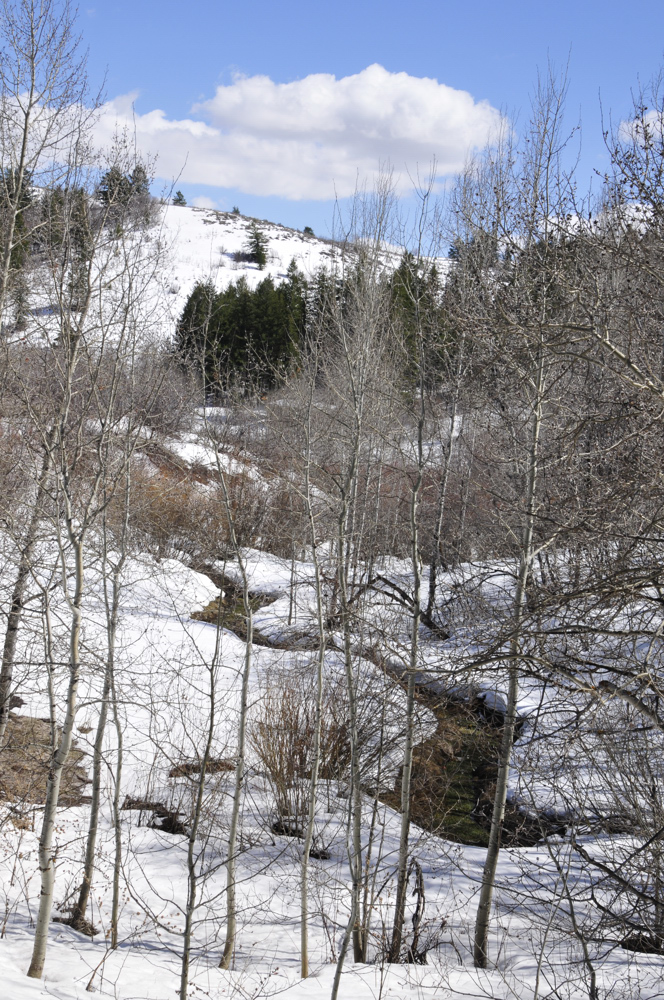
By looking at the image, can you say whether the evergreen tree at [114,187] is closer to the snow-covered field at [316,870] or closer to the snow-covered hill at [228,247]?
the snow-covered field at [316,870]

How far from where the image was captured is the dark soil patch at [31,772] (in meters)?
9.60

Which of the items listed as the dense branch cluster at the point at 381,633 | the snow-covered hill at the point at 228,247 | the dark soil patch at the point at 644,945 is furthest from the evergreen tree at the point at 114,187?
the snow-covered hill at the point at 228,247

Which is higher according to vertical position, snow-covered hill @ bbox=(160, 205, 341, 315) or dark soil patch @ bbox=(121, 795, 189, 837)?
snow-covered hill @ bbox=(160, 205, 341, 315)

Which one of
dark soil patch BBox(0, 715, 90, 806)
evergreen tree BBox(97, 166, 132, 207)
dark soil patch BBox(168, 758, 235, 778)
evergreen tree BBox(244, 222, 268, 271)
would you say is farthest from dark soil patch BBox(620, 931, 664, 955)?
evergreen tree BBox(244, 222, 268, 271)

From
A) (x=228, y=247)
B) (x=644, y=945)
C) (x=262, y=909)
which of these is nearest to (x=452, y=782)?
(x=644, y=945)

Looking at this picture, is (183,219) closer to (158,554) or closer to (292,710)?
(158,554)

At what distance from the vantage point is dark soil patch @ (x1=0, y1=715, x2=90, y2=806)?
960cm

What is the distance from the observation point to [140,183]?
768 centimetres

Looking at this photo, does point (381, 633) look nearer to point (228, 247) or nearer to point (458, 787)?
point (458, 787)

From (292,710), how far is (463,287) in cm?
750

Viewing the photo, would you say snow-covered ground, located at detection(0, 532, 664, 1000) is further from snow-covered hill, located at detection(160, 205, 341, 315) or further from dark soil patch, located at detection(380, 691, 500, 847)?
snow-covered hill, located at detection(160, 205, 341, 315)

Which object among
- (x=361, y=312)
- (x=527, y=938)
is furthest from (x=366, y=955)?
(x=361, y=312)

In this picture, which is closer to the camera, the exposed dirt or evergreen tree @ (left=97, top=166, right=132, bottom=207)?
evergreen tree @ (left=97, top=166, right=132, bottom=207)

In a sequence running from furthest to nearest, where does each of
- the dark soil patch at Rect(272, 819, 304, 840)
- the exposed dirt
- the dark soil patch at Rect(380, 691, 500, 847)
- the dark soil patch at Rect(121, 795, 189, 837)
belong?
1. the dark soil patch at Rect(380, 691, 500, 847)
2. the exposed dirt
3. the dark soil patch at Rect(272, 819, 304, 840)
4. the dark soil patch at Rect(121, 795, 189, 837)
